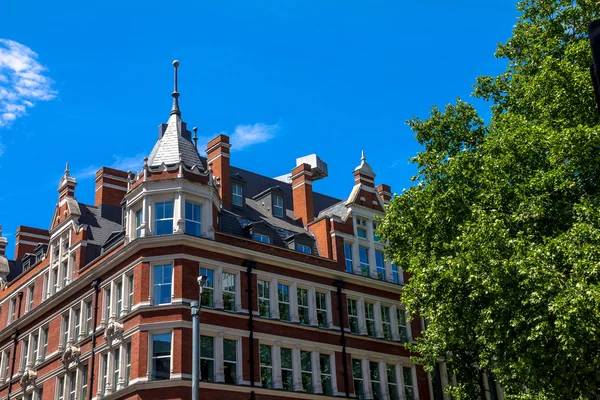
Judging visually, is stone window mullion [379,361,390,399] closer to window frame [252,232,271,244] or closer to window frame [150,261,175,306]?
window frame [252,232,271,244]

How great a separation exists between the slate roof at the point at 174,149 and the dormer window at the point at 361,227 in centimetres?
984

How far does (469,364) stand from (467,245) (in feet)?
A: 34.6

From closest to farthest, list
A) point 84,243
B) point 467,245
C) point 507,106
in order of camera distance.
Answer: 1. point 467,245
2. point 507,106
3. point 84,243

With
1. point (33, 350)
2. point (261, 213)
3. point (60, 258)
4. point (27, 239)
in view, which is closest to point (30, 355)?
point (33, 350)

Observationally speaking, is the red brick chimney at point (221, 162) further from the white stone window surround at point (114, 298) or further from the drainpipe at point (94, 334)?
the drainpipe at point (94, 334)

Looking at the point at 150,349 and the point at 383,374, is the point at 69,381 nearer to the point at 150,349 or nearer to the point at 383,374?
the point at 150,349

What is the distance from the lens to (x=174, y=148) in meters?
38.4

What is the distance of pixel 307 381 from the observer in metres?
37.2

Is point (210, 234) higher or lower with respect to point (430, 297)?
higher

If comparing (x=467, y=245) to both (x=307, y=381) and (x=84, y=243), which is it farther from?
(x=84, y=243)

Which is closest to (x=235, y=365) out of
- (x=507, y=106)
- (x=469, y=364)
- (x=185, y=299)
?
(x=185, y=299)

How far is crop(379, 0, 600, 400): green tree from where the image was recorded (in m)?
23.2

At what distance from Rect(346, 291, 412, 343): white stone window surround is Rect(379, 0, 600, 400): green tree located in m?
6.71

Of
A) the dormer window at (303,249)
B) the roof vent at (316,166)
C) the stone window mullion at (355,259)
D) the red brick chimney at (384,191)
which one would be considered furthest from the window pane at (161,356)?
the roof vent at (316,166)
